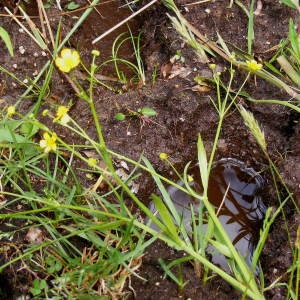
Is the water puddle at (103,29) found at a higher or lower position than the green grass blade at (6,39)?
lower

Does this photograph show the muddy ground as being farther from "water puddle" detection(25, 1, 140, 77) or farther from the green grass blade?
the green grass blade

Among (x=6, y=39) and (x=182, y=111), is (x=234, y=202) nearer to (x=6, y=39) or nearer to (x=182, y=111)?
(x=182, y=111)

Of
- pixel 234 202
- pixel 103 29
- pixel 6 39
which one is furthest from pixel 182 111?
pixel 6 39

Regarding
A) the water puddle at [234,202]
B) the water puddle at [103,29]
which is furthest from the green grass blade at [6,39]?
the water puddle at [234,202]

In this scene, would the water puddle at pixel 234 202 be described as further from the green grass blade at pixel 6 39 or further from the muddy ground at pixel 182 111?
the green grass blade at pixel 6 39

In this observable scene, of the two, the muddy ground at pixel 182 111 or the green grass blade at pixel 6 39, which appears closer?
the muddy ground at pixel 182 111

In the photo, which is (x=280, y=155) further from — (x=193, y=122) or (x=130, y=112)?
(x=130, y=112)

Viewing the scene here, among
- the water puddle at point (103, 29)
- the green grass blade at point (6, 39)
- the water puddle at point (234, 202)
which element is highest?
the green grass blade at point (6, 39)
